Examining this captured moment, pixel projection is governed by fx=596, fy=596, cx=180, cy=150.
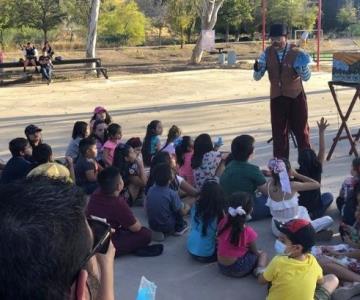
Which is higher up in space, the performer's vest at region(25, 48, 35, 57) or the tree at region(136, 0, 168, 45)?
the tree at region(136, 0, 168, 45)

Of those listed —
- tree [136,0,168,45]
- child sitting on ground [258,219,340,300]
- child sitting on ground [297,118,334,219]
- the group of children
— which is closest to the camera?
child sitting on ground [258,219,340,300]

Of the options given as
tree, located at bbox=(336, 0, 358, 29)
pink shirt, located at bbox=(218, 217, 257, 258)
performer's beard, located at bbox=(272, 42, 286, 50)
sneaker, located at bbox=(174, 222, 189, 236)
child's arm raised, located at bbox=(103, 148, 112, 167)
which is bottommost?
sneaker, located at bbox=(174, 222, 189, 236)

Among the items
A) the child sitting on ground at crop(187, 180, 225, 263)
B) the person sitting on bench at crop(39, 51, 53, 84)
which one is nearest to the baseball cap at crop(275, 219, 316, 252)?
the child sitting on ground at crop(187, 180, 225, 263)

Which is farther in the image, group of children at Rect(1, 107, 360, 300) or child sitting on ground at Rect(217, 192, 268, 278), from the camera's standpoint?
child sitting on ground at Rect(217, 192, 268, 278)

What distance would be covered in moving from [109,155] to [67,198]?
5.43 m

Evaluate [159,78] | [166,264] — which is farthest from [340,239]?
[159,78]

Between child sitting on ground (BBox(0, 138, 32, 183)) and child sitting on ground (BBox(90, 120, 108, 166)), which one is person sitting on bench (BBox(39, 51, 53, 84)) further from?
child sitting on ground (BBox(0, 138, 32, 183))

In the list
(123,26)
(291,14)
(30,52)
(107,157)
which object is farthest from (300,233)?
(291,14)

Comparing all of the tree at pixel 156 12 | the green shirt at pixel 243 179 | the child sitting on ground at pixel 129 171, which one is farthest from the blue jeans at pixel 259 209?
the tree at pixel 156 12

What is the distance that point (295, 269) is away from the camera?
376 cm

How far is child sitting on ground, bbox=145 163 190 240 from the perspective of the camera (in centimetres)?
527

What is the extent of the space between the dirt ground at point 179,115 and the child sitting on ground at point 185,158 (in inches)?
25.3

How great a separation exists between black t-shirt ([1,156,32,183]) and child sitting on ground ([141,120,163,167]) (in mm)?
1817

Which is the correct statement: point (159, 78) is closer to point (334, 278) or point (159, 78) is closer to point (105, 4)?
point (334, 278)
